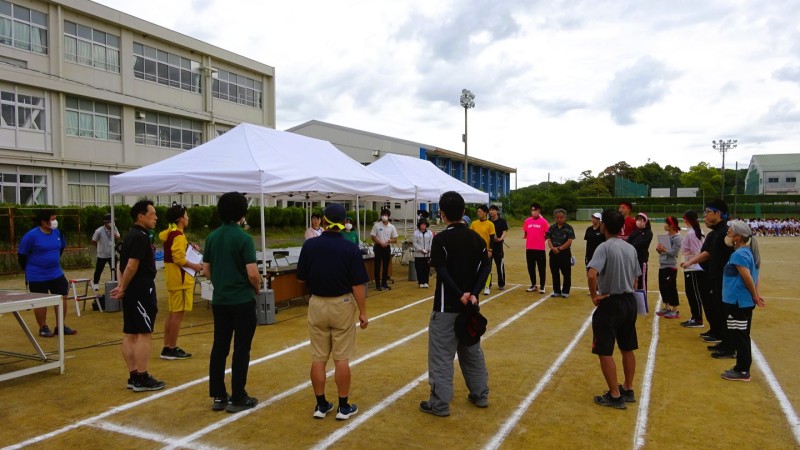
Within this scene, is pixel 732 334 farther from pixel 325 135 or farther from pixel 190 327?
pixel 325 135

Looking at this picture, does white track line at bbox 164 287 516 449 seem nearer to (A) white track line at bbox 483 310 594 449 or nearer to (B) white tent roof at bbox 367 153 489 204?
(A) white track line at bbox 483 310 594 449

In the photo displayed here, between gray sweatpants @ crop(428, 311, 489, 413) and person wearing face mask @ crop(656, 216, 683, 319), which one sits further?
person wearing face mask @ crop(656, 216, 683, 319)

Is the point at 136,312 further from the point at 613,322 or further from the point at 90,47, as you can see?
the point at 90,47

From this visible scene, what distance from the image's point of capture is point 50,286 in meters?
6.70

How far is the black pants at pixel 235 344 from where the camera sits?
4355 mm

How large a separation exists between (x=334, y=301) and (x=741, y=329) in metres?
3.93

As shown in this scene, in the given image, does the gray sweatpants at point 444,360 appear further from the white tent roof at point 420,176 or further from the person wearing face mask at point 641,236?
the white tent roof at point 420,176

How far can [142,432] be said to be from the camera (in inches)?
158

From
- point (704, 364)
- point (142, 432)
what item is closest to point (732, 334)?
point (704, 364)

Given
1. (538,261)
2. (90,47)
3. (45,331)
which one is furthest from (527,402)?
(90,47)

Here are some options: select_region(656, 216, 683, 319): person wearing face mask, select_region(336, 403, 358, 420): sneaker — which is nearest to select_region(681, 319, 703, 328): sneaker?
select_region(656, 216, 683, 319): person wearing face mask

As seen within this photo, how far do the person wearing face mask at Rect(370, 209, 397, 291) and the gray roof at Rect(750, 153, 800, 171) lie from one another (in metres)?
89.9

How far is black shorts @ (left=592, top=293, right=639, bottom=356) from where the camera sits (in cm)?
438

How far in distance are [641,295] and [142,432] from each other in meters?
4.23
